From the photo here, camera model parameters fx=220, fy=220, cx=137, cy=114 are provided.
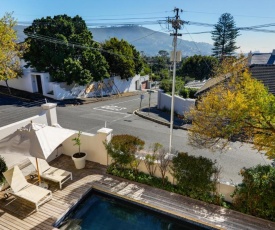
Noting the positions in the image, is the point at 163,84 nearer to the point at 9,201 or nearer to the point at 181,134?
the point at 181,134

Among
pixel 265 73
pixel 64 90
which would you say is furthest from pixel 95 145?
pixel 64 90

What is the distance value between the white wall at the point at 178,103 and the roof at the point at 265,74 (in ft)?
19.3

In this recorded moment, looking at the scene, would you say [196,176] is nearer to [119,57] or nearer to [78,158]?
[78,158]

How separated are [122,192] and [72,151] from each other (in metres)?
3.75

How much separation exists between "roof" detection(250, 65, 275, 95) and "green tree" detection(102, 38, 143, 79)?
18.4m

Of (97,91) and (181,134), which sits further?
(97,91)

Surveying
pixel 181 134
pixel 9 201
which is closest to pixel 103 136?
pixel 9 201

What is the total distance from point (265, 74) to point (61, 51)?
68.9 ft

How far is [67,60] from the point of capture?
2466cm

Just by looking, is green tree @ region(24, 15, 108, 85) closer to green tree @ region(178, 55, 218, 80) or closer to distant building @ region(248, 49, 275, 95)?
distant building @ region(248, 49, 275, 95)

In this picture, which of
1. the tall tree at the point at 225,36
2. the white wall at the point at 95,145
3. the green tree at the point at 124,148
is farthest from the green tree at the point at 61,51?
the tall tree at the point at 225,36

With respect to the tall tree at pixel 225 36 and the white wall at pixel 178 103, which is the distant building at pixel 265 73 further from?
the tall tree at pixel 225 36

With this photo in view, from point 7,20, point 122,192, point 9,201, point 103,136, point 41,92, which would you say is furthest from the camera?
point 41,92

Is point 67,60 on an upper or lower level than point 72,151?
upper
